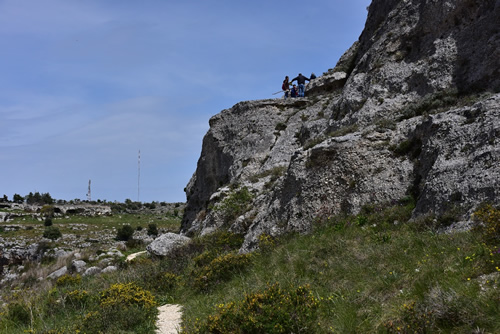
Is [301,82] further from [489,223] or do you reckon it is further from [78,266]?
[489,223]

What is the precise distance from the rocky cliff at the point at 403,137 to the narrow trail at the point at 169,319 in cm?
364

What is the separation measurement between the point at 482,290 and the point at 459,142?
6076mm

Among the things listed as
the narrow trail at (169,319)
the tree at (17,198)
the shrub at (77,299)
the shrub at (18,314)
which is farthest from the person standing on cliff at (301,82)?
the tree at (17,198)

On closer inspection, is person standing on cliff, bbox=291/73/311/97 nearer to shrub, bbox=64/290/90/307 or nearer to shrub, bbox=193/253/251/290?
shrub, bbox=193/253/251/290

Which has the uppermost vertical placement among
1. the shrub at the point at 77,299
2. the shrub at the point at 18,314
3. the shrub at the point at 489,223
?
the shrub at the point at 489,223

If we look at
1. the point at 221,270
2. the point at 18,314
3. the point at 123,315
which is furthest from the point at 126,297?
the point at 18,314

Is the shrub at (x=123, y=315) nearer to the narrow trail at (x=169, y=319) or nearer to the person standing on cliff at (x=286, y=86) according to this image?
the narrow trail at (x=169, y=319)

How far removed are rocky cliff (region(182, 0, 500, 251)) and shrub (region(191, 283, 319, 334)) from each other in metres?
4.24

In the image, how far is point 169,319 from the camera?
1002cm

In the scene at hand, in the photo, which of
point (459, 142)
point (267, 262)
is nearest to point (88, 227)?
point (267, 262)

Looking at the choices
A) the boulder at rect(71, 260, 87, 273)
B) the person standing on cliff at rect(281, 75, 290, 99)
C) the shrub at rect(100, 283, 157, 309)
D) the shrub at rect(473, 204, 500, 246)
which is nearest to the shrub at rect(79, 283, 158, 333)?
the shrub at rect(100, 283, 157, 309)

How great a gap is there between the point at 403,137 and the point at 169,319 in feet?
30.9

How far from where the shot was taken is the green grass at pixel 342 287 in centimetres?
552

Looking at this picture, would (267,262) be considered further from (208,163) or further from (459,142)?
(208,163)
